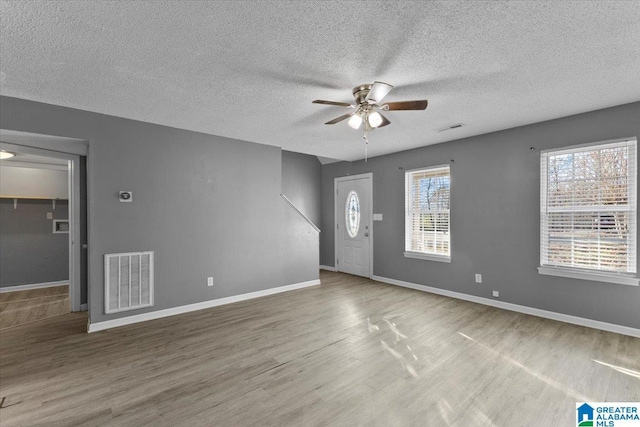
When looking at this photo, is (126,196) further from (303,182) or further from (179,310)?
(303,182)

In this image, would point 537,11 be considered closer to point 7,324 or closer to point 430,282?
point 430,282

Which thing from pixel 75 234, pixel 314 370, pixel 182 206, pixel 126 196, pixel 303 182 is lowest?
pixel 314 370

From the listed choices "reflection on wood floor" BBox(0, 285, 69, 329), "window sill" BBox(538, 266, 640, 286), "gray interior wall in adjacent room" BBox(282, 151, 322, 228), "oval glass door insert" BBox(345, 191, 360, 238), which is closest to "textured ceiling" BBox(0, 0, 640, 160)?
"window sill" BBox(538, 266, 640, 286)

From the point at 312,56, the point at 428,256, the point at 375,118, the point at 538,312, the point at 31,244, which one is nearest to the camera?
the point at 312,56

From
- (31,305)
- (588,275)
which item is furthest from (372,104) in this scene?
(31,305)

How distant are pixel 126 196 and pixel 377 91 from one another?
3.25 meters

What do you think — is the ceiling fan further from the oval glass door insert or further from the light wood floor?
the oval glass door insert

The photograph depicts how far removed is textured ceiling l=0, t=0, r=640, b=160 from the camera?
5.71 ft

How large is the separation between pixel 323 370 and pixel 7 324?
404cm

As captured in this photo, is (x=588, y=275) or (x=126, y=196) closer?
(x=588, y=275)

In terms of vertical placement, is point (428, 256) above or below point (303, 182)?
below

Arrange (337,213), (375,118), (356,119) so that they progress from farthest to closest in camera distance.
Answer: (337,213) → (356,119) → (375,118)

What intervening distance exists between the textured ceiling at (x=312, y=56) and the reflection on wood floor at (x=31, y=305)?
9.25 feet

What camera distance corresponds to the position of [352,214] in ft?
21.5
